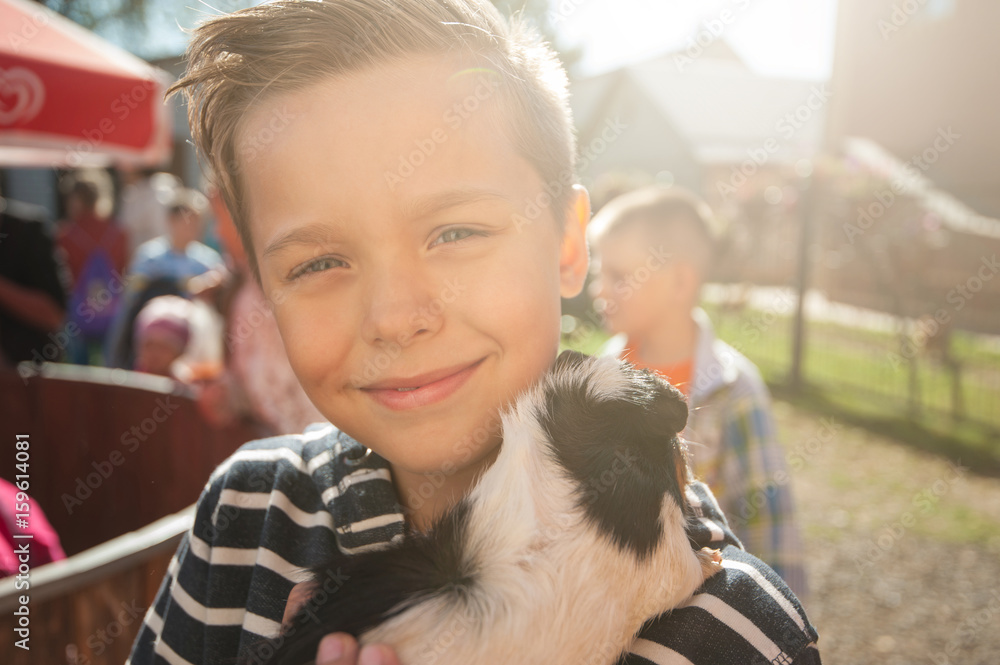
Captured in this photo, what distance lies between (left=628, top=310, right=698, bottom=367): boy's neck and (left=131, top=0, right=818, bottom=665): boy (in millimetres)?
1832

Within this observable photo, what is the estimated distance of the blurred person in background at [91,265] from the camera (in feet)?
24.4

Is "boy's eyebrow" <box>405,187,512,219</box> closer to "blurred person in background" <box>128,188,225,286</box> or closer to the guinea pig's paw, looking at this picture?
the guinea pig's paw

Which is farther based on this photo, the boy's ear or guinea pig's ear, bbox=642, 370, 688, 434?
the boy's ear

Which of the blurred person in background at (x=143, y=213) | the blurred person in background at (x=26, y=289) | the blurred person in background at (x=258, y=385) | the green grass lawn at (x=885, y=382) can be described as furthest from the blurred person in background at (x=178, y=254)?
the blurred person in background at (x=143, y=213)

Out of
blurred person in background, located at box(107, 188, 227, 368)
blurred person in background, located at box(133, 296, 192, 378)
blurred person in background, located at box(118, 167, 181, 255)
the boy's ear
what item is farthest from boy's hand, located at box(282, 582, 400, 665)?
blurred person in background, located at box(118, 167, 181, 255)

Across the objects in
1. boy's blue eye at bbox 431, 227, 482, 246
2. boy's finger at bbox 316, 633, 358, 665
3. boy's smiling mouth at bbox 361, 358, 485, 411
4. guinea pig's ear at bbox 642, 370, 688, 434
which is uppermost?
boy's blue eye at bbox 431, 227, 482, 246

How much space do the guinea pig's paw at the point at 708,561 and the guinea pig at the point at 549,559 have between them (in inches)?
2.5

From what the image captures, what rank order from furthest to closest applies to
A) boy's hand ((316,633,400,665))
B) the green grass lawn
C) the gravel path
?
the green grass lawn, the gravel path, boy's hand ((316,633,400,665))

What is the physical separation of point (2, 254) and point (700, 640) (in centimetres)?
575

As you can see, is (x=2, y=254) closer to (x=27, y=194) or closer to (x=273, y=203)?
(x=273, y=203)

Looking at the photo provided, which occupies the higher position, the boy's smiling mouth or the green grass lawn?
the boy's smiling mouth

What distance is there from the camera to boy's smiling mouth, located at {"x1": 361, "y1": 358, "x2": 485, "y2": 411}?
1.04 meters

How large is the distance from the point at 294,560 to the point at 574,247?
2.50ft

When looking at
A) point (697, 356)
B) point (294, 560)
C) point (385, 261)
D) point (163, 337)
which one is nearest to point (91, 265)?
point (163, 337)
